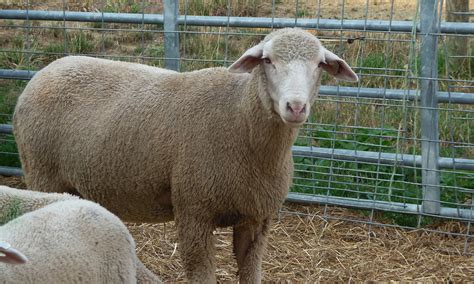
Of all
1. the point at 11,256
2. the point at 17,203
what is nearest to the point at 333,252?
the point at 17,203

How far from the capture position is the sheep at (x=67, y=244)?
10.2 feet

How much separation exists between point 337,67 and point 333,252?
75.0 inches

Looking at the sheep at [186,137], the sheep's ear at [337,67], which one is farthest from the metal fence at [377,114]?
the sheep at [186,137]

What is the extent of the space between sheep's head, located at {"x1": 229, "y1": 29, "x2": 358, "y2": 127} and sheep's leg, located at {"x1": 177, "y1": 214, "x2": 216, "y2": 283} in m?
0.81

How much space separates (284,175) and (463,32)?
6.62ft

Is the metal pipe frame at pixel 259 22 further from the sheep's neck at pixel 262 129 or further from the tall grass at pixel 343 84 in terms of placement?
the sheep's neck at pixel 262 129

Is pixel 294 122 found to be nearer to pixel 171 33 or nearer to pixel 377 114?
pixel 171 33

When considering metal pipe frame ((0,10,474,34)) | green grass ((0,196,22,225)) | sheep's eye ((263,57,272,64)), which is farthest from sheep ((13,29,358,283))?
metal pipe frame ((0,10,474,34))

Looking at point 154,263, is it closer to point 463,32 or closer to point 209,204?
point 209,204

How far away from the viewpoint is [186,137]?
4398mm

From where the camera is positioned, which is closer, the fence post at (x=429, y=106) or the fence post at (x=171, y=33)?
the fence post at (x=429, y=106)

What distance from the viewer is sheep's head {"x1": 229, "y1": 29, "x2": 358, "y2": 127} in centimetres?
382

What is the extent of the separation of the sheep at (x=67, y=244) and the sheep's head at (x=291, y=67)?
3.37 ft

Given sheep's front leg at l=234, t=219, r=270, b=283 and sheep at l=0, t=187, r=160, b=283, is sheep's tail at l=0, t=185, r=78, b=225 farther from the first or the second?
sheep's front leg at l=234, t=219, r=270, b=283
